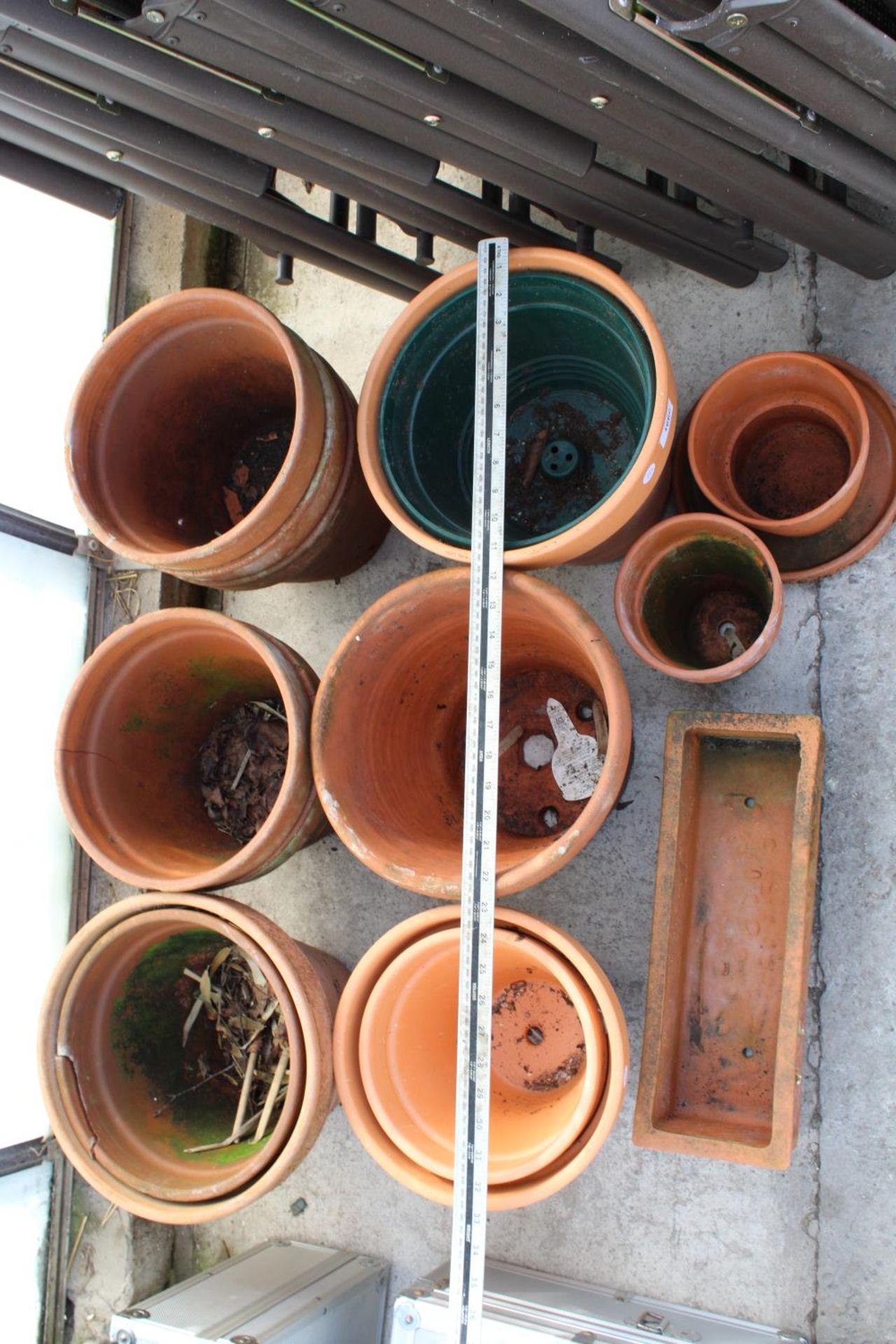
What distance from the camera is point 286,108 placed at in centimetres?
184

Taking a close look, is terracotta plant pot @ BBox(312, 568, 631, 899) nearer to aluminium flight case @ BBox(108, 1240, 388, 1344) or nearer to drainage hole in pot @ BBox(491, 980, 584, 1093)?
drainage hole in pot @ BBox(491, 980, 584, 1093)

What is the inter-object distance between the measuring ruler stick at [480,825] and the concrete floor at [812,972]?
0.43m

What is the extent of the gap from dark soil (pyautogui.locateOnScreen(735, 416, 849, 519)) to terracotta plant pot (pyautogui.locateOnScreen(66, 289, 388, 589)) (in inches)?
29.2

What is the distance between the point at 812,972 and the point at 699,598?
72 centimetres

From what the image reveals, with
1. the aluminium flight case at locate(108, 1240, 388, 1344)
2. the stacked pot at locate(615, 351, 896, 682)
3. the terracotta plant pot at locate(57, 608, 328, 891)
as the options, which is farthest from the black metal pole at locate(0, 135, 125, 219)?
the aluminium flight case at locate(108, 1240, 388, 1344)

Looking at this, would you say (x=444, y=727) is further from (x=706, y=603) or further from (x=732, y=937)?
(x=732, y=937)

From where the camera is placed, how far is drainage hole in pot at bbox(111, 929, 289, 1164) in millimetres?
2232

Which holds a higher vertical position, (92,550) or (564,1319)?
(92,550)

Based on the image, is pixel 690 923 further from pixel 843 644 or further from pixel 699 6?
pixel 699 6

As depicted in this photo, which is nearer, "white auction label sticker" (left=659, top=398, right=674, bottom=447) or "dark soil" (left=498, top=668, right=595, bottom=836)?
"white auction label sticker" (left=659, top=398, right=674, bottom=447)

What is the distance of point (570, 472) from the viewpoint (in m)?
2.31

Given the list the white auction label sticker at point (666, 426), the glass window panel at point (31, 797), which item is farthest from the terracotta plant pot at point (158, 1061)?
the white auction label sticker at point (666, 426)

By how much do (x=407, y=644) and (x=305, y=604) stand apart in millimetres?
519

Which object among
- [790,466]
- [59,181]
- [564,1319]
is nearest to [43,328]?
[59,181]
